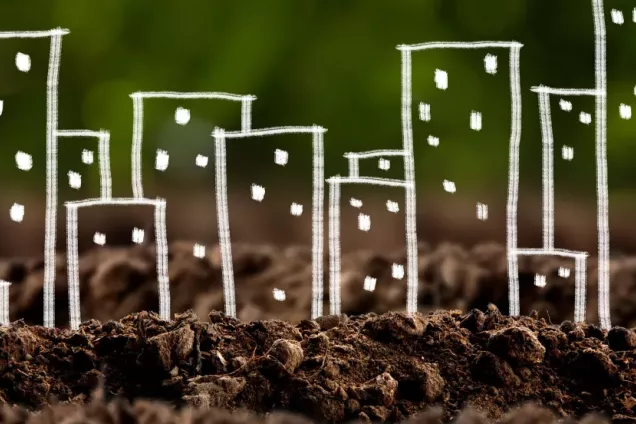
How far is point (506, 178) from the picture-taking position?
261 cm

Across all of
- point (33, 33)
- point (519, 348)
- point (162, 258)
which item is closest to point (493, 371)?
point (519, 348)

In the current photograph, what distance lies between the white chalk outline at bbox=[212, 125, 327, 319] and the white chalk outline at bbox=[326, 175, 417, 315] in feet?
0.09

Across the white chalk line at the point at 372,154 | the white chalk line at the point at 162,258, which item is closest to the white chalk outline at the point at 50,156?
the white chalk line at the point at 162,258

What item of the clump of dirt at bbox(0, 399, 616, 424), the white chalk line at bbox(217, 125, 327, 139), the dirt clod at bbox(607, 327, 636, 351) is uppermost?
the white chalk line at bbox(217, 125, 327, 139)

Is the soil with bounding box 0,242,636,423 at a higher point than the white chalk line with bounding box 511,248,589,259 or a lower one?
lower

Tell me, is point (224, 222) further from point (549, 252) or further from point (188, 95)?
point (549, 252)

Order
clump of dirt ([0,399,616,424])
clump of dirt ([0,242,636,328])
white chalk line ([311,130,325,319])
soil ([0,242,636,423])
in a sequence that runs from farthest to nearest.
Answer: clump of dirt ([0,242,636,328]), white chalk line ([311,130,325,319]), soil ([0,242,636,423]), clump of dirt ([0,399,616,424])

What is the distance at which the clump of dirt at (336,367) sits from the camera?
201 cm

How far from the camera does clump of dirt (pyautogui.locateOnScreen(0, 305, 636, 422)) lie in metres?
2.01

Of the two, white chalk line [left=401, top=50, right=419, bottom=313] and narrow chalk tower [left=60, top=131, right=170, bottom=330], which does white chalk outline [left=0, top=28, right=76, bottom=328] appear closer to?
narrow chalk tower [left=60, top=131, right=170, bottom=330]

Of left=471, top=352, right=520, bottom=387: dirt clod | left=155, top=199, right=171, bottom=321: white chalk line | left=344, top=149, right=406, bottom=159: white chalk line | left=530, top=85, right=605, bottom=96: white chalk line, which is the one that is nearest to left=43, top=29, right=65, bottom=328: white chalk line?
left=155, top=199, right=171, bottom=321: white chalk line

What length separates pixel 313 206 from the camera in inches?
96.7

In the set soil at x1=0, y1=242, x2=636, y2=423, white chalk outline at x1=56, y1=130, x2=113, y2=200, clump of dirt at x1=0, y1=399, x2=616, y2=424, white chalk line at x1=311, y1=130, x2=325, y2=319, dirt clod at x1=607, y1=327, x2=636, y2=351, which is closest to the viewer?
clump of dirt at x1=0, y1=399, x2=616, y2=424

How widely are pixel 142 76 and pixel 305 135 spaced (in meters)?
0.42
